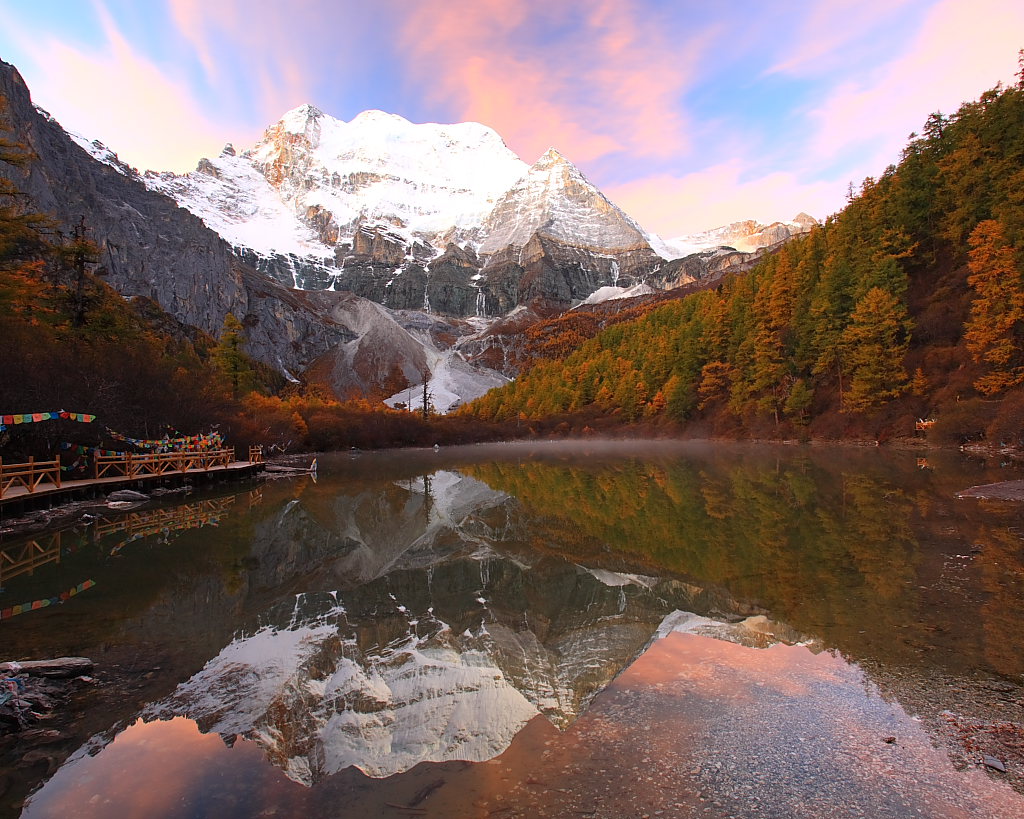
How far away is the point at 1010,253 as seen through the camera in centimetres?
2950

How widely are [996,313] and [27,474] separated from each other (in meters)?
42.1

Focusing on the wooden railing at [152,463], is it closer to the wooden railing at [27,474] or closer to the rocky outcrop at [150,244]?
the wooden railing at [27,474]

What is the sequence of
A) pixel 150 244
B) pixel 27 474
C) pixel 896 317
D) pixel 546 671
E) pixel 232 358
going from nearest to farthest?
1. pixel 546 671
2. pixel 27 474
3. pixel 896 317
4. pixel 232 358
5. pixel 150 244

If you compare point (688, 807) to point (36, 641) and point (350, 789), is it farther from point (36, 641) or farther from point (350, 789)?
point (36, 641)

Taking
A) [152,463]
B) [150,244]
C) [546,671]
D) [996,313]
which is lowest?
[546,671]

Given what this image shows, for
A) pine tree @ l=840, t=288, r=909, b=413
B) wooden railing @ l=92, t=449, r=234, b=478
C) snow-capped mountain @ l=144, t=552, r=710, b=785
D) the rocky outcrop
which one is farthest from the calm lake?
the rocky outcrop

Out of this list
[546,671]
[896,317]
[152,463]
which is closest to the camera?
[546,671]

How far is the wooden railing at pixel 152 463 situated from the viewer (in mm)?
Result: 21062

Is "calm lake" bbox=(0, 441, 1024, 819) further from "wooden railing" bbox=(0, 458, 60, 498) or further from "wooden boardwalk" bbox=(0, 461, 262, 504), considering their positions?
"wooden boardwalk" bbox=(0, 461, 262, 504)

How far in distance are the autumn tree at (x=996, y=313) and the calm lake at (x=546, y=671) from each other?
22.0m

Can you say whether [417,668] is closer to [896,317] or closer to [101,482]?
[101,482]

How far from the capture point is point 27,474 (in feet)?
52.9

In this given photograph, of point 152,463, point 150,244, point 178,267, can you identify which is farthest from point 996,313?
point 150,244

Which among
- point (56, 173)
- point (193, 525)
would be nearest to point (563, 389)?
point (193, 525)
